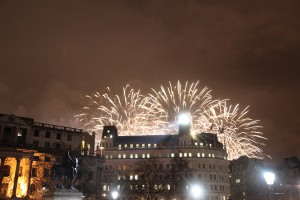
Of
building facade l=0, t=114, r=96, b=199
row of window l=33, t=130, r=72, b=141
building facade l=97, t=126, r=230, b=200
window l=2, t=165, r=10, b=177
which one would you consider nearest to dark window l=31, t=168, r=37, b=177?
building facade l=0, t=114, r=96, b=199

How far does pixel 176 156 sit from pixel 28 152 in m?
60.8

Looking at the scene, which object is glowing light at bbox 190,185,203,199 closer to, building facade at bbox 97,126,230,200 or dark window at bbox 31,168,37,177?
building facade at bbox 97,126,230,200

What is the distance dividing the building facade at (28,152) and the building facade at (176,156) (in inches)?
1265

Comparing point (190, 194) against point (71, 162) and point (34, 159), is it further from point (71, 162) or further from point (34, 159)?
point (71, 162)

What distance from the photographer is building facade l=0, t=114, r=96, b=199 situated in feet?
263

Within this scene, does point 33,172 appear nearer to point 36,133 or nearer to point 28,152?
point 28,152

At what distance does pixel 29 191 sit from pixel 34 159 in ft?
32.5

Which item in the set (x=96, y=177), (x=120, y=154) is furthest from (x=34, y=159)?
(x=120, y=154)

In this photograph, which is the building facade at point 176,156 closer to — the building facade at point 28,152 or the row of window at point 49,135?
the row of window at point 49,135

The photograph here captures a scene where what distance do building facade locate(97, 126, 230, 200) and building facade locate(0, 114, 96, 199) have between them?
105ft

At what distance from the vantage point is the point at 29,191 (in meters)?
81.5

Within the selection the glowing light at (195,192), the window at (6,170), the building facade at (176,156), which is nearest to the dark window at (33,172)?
the window at (6,170)

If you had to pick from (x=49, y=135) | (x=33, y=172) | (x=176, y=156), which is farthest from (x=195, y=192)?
(x=33, y=172)

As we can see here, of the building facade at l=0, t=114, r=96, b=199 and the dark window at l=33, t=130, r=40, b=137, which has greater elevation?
the dark window at l=33, t=130, r=40, b=137
